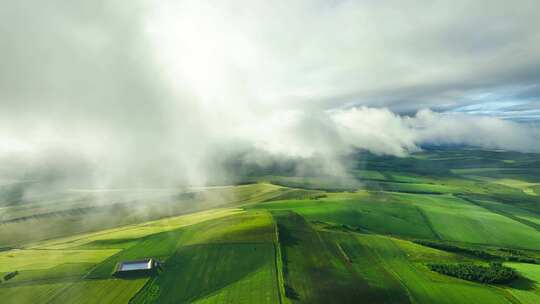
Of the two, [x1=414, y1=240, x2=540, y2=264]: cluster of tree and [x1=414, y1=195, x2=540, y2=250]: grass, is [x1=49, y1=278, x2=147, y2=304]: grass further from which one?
[x1=414, y1=195, x2=540, y2=250]: grass

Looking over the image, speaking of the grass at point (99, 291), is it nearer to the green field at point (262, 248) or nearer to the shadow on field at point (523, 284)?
the green field at point (262, 248)

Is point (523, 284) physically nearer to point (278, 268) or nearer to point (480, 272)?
point (480, 272)

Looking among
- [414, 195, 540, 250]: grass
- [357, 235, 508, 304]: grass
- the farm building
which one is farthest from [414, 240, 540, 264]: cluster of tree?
the farm building

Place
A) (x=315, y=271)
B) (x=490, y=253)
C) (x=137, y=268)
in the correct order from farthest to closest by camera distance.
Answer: (x=490, y=253)
(x=315, y=271)
(x=137, y=268)

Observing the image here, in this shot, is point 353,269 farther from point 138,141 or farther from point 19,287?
point 138,141

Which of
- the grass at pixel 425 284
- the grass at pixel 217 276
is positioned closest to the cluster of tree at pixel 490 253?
the grass at pixel 425 284

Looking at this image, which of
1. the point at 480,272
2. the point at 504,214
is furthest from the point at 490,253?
the point at 504,214

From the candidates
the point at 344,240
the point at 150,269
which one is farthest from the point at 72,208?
the point at 344,240
